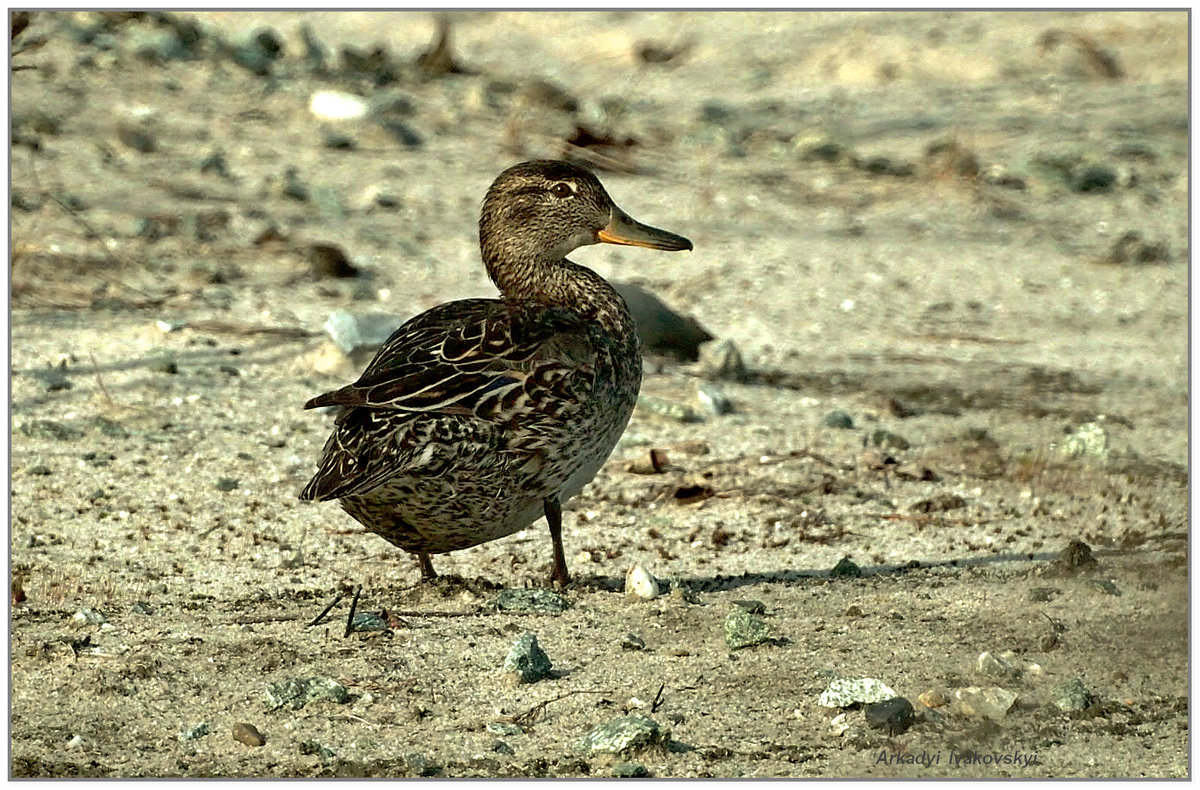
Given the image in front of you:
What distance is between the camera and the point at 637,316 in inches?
314

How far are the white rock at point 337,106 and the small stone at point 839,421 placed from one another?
4.91m

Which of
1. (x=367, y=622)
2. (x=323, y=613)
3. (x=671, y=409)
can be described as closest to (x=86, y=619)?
(x=323, y=613)

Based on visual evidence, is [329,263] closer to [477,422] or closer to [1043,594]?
[477,422]

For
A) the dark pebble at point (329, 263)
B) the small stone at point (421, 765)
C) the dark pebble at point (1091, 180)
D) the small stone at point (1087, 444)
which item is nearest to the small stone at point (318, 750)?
the small stone at point (421, 765)

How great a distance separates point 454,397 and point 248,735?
1.10 m

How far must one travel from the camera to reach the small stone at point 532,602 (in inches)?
195

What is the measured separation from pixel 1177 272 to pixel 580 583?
20.8 feet

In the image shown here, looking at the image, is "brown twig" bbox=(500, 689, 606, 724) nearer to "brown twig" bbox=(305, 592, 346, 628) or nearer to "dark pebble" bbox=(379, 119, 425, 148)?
"brown twig" bbox=(305, 592, 346, 628)

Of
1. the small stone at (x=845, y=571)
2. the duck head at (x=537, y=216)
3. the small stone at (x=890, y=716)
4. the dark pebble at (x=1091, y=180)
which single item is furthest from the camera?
the dark pebble at (x=1091, y=180)

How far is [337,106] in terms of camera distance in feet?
36.8

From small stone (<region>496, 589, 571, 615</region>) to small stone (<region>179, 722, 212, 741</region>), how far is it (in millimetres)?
1000

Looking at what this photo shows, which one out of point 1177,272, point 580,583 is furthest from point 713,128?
point 580,583

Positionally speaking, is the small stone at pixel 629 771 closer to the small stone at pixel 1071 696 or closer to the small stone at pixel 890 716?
the small stone at pixel 890 716

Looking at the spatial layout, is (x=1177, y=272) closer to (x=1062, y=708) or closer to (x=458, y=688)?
(x=1062, y=708)
